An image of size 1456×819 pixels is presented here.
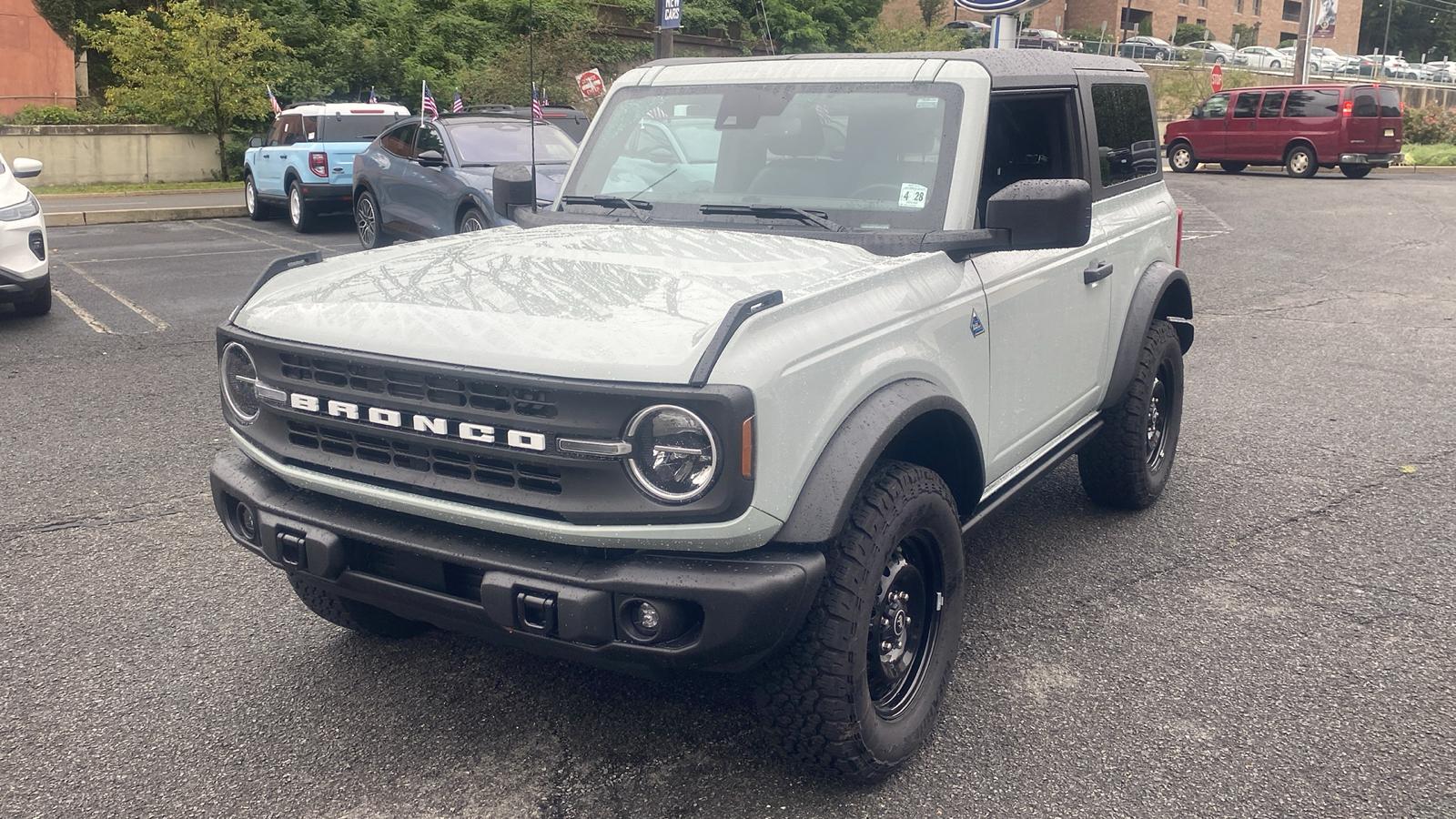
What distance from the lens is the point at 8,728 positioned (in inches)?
135

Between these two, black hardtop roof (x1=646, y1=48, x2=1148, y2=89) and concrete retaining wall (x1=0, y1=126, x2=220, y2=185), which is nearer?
black hardtop roof (x1=646, y1=48, x2=1148, y2=89)

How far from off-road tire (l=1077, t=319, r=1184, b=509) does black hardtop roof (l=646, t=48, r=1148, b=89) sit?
3.93 feet

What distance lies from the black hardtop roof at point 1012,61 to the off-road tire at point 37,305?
7197 millimetres

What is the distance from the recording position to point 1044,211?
3271 mm

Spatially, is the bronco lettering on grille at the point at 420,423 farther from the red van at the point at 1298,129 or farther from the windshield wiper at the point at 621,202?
the red van at the point at 1298,129

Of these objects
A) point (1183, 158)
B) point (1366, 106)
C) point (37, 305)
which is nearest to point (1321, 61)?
point (1183, 158)

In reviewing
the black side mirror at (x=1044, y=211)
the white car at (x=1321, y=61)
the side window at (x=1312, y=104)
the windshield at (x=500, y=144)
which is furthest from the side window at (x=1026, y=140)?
the white car at (x=1321, y=61)

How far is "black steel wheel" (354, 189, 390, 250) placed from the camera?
13.9 meters

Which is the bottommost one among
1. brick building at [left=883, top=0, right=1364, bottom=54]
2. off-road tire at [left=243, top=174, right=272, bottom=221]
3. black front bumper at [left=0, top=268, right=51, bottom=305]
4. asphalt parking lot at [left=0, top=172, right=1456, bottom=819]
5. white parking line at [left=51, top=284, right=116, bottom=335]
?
asphalt parking lot at [left=0, top=172, right=1456, bottom=819]

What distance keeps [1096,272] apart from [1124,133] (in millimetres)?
885

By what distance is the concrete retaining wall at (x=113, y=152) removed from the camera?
26.1 meters

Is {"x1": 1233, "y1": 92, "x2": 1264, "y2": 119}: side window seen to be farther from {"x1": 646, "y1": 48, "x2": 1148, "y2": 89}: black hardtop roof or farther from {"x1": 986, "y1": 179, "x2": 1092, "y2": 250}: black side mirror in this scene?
{"x1": 986, "y1": 179, "x2": 1092, "y2": 250}: black side mirror

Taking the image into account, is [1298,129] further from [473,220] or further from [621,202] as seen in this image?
[621,202]

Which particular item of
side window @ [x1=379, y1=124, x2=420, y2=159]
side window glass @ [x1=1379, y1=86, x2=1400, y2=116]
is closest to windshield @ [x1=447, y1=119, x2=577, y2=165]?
side window @ [x1=379, y1=124, x2=420, y2=159]
